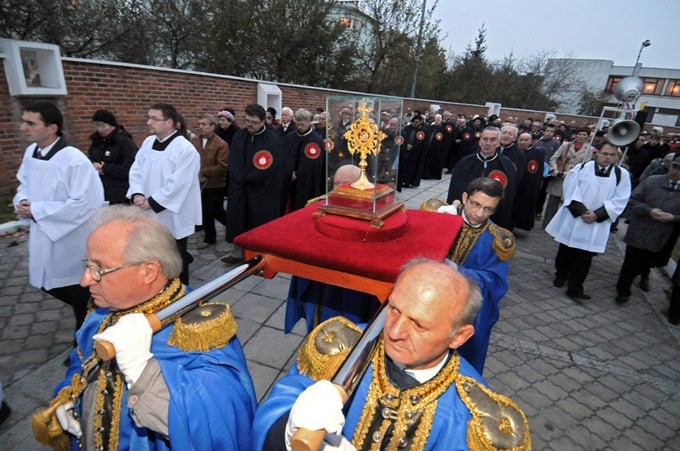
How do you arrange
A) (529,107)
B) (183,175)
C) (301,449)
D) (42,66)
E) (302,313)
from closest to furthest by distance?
(301,449)
(302,313)
(183,175)
(42,66)
(529,107)

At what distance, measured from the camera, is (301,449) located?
918 millimetres

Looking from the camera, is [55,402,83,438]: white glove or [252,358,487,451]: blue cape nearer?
[252,358,487,451]: blue cape

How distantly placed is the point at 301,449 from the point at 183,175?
385 centimetres

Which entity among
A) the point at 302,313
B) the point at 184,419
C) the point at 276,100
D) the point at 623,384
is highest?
the point at 276,100

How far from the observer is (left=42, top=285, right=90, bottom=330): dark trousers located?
3299 millimetres

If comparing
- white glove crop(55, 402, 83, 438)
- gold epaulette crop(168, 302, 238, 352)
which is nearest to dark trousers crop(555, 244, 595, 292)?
gold epaulette crop(168, 302, 238, 352)

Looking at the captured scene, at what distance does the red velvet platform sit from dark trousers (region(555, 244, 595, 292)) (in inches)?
156

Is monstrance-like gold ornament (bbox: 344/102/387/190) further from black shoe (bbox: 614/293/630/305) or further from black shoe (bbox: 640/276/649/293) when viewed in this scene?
black shoe (bbox: 640/276/649/293)

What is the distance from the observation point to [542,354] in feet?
13.8

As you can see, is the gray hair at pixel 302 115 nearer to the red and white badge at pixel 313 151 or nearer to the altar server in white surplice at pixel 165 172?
the red and white badge at pixel 313 151

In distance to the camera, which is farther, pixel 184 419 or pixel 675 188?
pixel 675 188

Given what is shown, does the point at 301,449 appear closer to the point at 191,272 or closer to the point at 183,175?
the point at 183,175

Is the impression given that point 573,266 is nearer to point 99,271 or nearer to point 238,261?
point 238,261

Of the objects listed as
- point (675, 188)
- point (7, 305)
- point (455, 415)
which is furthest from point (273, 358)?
point (675, 188)
